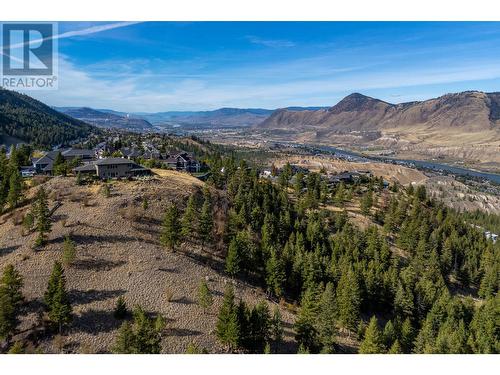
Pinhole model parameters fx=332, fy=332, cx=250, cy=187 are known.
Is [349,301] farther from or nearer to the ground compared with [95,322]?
nearer to the ground

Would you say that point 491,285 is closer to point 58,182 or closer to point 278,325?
point 278,325

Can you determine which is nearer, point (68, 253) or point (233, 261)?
point (68, 253)

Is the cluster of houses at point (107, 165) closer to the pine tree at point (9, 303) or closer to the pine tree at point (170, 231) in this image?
the pine tree at point (170, 231)

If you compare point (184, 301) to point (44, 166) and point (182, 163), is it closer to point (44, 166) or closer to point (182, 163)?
point (44, 166)

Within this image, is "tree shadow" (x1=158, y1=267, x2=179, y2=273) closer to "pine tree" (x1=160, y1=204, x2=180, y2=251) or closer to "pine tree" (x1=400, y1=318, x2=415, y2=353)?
"pine tree" (x1=160, y1=204, x2=180, y2=251)

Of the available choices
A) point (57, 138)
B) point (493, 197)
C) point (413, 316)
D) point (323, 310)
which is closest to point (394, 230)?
point (413, 316)

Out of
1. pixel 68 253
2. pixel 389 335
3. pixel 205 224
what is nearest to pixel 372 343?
pixel 389 335

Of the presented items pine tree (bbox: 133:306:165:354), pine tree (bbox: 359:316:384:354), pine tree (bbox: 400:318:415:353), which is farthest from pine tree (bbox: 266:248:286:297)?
pine tree (bbox: 133:306:165:354)
